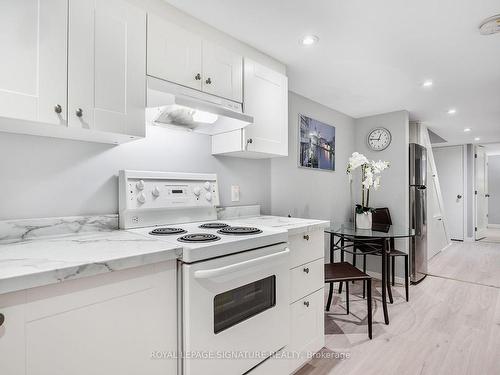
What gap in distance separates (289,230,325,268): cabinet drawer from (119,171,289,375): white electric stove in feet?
0.58

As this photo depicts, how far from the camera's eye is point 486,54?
214cm

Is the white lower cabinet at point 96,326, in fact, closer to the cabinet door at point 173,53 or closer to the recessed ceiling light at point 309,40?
the cabinet door at point 173,53

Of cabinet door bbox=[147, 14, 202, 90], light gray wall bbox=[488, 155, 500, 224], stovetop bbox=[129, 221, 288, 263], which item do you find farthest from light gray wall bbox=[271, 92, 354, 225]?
light gray wall bbox=[488, 155, 500, 224]

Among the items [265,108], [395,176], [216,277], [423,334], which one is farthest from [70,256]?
[395,176]

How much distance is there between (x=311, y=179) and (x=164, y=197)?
74.5 inches

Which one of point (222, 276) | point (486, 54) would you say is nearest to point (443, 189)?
point (486, 54)

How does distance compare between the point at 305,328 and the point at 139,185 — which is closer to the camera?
the point at 139,185

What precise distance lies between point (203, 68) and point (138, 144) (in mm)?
605

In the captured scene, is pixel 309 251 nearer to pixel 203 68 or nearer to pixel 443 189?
pixel 203 68

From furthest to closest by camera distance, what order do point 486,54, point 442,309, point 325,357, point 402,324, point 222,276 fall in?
point 442,309
point 402,324
point 486,54
point 325,357
point 222,276

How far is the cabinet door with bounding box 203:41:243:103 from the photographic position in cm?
173

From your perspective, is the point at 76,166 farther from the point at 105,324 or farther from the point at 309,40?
the point at 309,40

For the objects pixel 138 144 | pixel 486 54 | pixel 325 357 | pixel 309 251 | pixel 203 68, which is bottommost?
pixel 325 357

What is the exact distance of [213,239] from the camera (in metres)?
1.31
